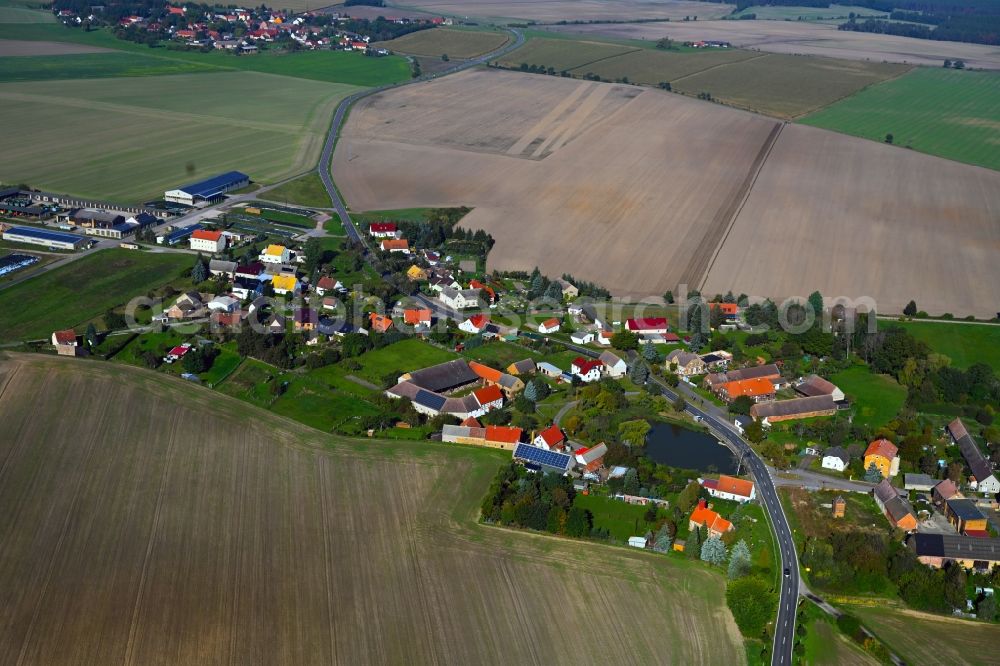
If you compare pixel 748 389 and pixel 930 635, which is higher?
pixel 748 389

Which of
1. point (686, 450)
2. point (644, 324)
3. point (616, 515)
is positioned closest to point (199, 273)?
point (644, 324)

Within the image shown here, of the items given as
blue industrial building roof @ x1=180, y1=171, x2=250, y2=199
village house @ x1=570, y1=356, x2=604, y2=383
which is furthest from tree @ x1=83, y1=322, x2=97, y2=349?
blue industrial building roof @ x1=180, y1=171, x2=250, y2=199

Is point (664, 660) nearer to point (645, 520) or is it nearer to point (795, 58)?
point (645, 520)

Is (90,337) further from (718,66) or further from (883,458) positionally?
(718,66)

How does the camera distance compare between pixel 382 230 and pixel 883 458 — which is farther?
pixel 382 230

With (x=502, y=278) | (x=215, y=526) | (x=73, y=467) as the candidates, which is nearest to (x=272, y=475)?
(x=215, y=526)

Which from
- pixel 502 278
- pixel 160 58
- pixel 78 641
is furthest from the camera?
pixel 160 58
